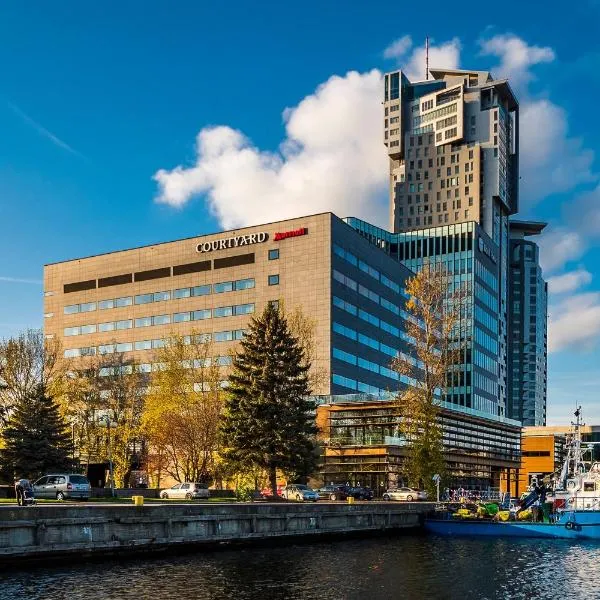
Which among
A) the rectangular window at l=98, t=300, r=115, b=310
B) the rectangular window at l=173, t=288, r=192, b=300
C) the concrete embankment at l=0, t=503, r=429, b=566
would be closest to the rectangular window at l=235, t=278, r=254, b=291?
the rectangular window at l=173, t=288, r=192, b=300

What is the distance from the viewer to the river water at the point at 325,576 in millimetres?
29922

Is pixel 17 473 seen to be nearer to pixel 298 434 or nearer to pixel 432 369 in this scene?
pixel 298 434

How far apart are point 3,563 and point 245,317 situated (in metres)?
82.4

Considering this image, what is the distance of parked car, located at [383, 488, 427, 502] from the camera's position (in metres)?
69.9

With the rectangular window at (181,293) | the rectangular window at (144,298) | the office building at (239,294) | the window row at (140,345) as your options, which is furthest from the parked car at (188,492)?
the rectangular window at (144,298)

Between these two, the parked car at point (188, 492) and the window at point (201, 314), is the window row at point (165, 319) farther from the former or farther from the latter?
the parked car at point (188, 492)

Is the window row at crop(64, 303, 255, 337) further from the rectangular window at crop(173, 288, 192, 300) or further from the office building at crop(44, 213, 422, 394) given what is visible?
the rectangular window at crop(173, 288, 192, 300)

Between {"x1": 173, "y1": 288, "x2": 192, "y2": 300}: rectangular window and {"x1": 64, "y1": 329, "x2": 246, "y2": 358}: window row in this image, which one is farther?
{"x1": 173, "y1": 288, "x2": 192, "y2": 300}: rectangular window

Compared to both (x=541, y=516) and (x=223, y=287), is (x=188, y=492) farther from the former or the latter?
(x=223, y=287)

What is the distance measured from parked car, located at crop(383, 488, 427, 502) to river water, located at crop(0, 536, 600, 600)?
22.2 meters

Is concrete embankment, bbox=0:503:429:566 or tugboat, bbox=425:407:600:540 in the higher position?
concrete embankment, bbox=0:503:429:566

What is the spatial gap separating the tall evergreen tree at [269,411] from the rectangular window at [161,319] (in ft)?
197

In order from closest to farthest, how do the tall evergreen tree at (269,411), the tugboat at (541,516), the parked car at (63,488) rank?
the parked car at (63,488) < the tugboat at (541,516) < the tall evergreen tree at (269,411)

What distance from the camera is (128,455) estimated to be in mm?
85312
